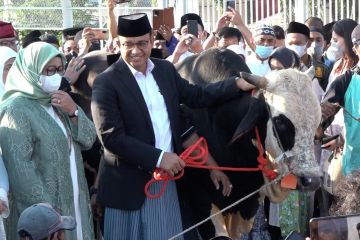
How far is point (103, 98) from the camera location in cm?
569

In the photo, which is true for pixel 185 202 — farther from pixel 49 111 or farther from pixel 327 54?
pixel 327 54

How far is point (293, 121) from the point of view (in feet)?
19.6

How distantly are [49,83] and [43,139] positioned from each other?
0.36m

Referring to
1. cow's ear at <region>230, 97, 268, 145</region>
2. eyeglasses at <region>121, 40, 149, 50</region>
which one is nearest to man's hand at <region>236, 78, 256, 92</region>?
cow's ear at <region>230, 97, 268, 145</region>

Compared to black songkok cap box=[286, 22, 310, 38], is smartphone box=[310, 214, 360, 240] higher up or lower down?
higher up

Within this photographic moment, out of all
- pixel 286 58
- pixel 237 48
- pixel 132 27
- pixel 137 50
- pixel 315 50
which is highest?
pixel 132 27

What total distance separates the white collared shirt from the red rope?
160 mm

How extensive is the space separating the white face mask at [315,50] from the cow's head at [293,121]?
347 centimetres

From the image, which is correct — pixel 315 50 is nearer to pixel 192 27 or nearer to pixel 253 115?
pixel 192 27

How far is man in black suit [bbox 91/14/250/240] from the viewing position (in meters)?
5.61

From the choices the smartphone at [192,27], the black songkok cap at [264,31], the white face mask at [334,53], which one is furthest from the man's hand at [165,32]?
the white face mask at [334,53]

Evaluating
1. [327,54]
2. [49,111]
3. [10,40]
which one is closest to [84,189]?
[49,111]

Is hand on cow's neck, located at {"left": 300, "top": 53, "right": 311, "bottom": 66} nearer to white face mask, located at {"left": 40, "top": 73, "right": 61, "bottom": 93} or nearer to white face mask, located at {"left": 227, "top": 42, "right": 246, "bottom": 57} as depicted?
white face mask, located at {"left": 227, "top": 42, "right": 246, "bottom": 57}

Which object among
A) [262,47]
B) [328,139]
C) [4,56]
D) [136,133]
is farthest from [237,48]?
[136,133]
